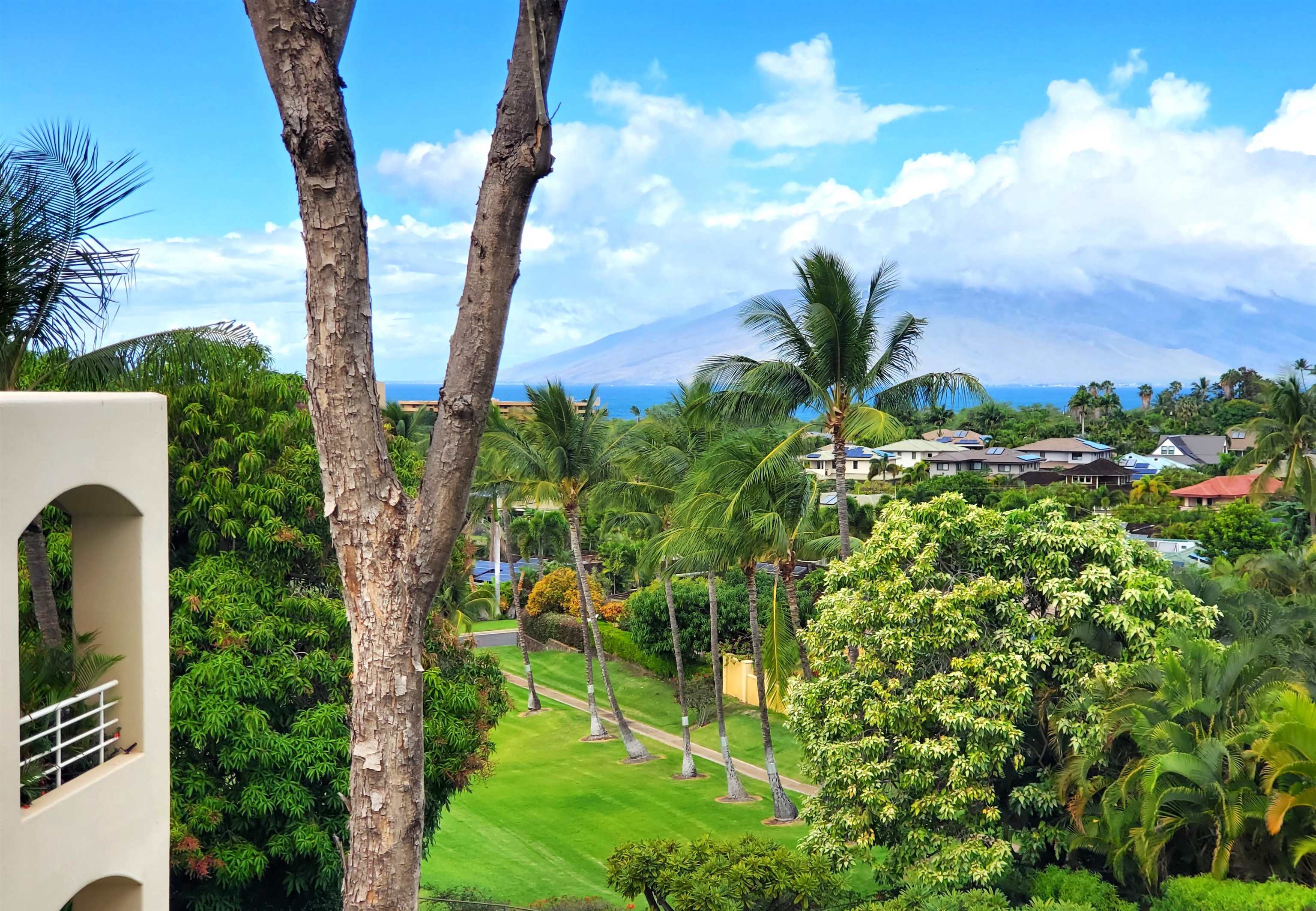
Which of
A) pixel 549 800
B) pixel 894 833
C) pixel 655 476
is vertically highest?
pixel 655 476

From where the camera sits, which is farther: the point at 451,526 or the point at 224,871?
the point at 224,871

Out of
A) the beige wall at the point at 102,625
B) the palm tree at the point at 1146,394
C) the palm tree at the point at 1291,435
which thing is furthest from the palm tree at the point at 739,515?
the palm tree at the point at 1146,394

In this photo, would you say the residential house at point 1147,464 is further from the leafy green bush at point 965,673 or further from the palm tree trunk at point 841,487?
the leafy green bush at point 965,673

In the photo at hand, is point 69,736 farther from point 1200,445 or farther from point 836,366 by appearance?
point 1200,445

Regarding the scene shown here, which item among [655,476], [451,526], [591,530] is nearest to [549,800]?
[655,476]

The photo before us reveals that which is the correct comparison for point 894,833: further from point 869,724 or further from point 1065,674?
point 1065,674

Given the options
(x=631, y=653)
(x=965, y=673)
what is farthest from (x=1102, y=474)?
(x=965, y=673)
